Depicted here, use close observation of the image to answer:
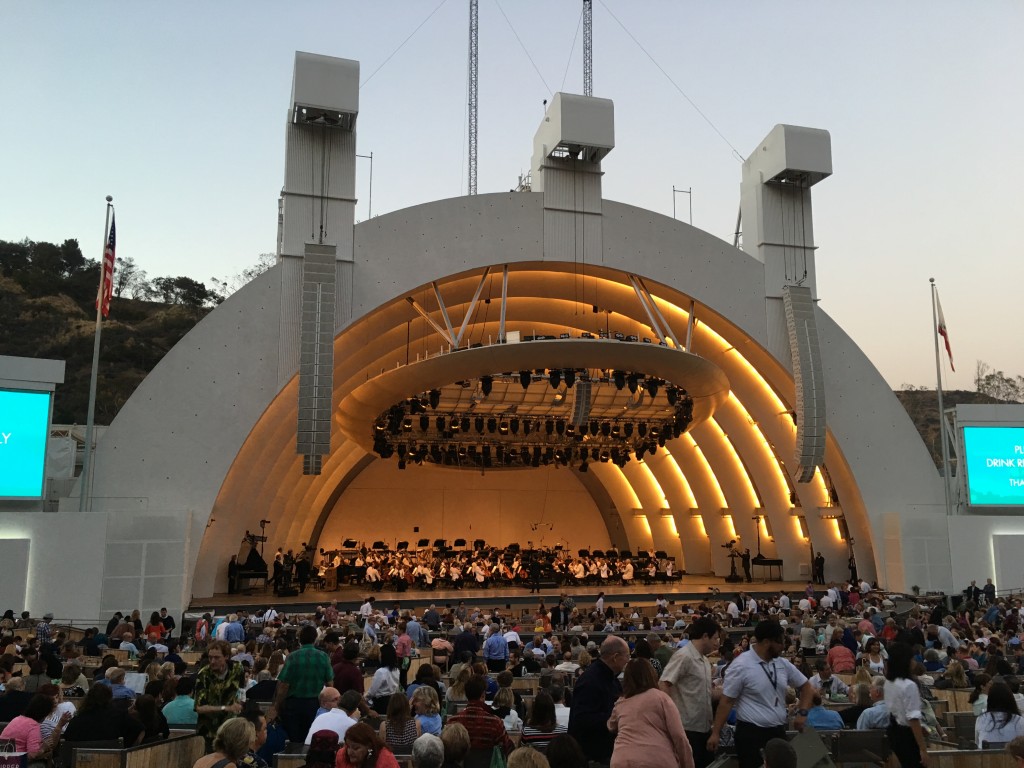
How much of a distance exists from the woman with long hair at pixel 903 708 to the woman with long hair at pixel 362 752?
3356 mm

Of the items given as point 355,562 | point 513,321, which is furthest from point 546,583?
point 513,321

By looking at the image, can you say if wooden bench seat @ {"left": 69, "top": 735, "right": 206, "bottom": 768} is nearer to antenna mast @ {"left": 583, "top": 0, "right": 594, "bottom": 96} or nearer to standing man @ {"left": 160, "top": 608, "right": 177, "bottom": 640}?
standing man @ {"left": 160, "top": 608, "right": 177, "bottom": 640}

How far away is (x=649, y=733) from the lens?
4543 mm

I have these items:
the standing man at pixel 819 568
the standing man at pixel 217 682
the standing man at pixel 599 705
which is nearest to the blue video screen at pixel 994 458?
the standing man at pixel 819 568

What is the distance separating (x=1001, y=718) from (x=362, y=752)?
4353 millimetres

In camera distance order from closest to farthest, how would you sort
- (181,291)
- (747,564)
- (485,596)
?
(485,596) → (747,564) → (181,291)

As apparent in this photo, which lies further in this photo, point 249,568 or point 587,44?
point 587,44

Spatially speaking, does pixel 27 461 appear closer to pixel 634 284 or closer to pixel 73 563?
pixel 73 563

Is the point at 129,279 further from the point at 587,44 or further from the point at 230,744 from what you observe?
the point at 230,744

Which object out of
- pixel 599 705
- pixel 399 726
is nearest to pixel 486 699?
pixel 399 726

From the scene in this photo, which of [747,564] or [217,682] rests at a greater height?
[747,564]

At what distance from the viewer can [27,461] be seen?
18.8 m

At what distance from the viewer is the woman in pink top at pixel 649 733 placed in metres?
4.49

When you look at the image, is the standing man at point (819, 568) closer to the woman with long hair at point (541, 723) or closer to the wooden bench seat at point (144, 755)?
the woman with long hair at point (541, 723)
